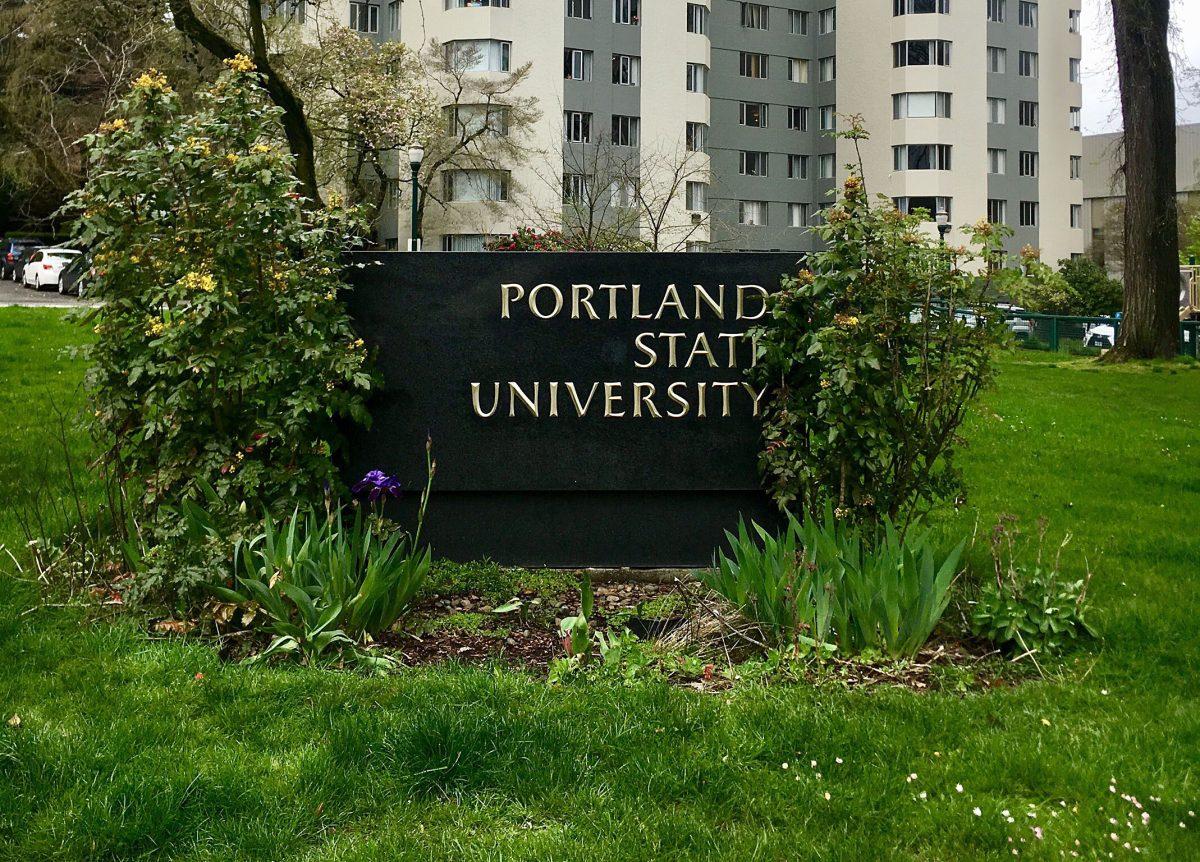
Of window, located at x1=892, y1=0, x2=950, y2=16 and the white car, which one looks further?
window, located at x1=892, y1=0, x2=950, y2=16

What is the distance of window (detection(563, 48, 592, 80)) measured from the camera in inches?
1960

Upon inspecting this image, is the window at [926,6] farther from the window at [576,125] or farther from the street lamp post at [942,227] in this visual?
the window at [576,125]

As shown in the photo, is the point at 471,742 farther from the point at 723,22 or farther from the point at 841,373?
the point at 723,22

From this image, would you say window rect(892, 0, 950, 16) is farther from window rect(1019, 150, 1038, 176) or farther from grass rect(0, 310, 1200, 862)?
grass rect(0, 310, 1200, 862)

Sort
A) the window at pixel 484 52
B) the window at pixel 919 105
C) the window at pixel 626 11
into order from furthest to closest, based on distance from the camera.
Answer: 1. the window at pixel 919 105
2. the window at pixel 626 11
3. the window at pixel 484 52

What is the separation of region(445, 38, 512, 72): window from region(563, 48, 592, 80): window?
9.35 feet

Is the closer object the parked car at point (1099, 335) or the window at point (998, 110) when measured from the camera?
the parked car at point (1099, 335)

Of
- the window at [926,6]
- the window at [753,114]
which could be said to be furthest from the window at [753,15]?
the window at [926,6]

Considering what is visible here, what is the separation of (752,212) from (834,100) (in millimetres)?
6911

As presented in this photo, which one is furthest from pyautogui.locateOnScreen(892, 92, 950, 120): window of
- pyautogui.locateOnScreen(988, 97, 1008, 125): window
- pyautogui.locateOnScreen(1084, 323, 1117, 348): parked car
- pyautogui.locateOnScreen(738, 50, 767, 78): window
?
pyautogui.locateOnScreen(1084, 323, 1117, 348): parked car

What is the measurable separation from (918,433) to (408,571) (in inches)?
102

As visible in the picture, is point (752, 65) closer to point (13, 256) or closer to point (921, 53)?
point (921, 53)

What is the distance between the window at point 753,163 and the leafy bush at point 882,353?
5362 cm

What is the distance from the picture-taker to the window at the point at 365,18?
5156 centimetres
